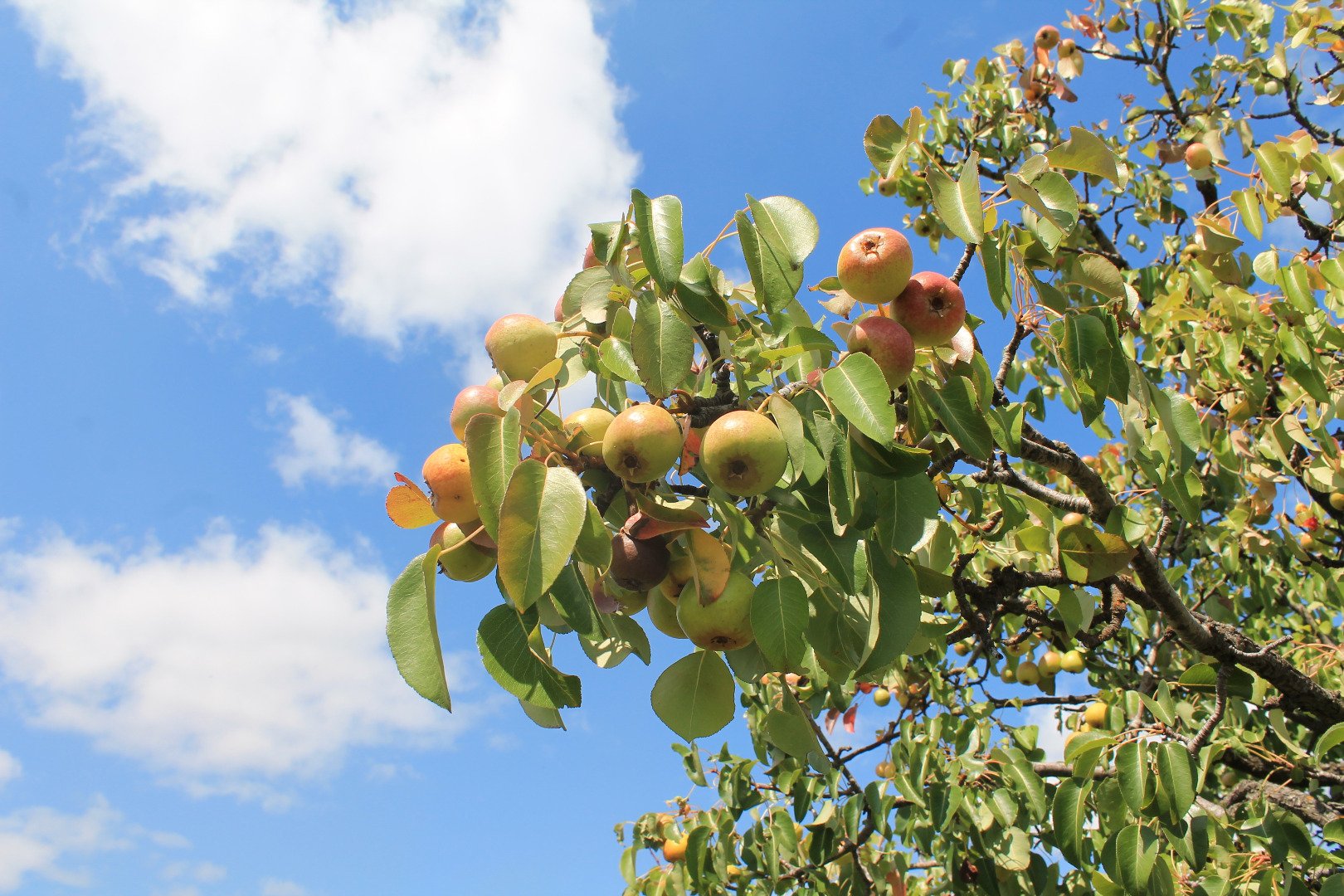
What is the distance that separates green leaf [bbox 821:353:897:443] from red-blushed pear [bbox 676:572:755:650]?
0.39m

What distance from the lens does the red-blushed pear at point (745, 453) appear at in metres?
1.50

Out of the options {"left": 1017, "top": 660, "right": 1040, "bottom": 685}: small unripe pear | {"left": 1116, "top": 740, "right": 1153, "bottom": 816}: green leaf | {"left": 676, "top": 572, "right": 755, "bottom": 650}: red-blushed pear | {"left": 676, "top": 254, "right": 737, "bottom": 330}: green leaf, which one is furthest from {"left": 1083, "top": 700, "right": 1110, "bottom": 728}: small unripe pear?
{"left": 676, "top": 254, "right": 737, "bottom": 330}: green leaf

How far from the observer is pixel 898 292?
1.91 meters

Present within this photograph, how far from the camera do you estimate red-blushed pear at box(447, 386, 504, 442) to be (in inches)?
67.5

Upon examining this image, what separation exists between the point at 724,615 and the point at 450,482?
21.6 inches

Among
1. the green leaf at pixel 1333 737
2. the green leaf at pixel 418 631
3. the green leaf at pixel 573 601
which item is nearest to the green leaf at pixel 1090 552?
the green leaf at pixel 1333 737

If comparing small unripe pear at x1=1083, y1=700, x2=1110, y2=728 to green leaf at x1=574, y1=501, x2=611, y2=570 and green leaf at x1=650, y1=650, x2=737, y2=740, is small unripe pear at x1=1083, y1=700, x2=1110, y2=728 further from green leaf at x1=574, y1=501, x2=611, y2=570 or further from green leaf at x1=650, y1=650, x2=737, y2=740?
green leaf at x1=574, y1=501, x2=611, y2=570

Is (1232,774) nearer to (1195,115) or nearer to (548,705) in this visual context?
(1195,115)

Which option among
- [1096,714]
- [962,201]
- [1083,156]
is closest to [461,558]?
[962,201]

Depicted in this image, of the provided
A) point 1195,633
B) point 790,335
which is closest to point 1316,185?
point 1195,633

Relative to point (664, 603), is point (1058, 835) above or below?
below

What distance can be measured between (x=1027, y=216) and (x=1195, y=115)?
525 centimetres

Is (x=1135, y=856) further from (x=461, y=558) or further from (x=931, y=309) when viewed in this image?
(x=461, y=558)

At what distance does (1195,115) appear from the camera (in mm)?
6062
